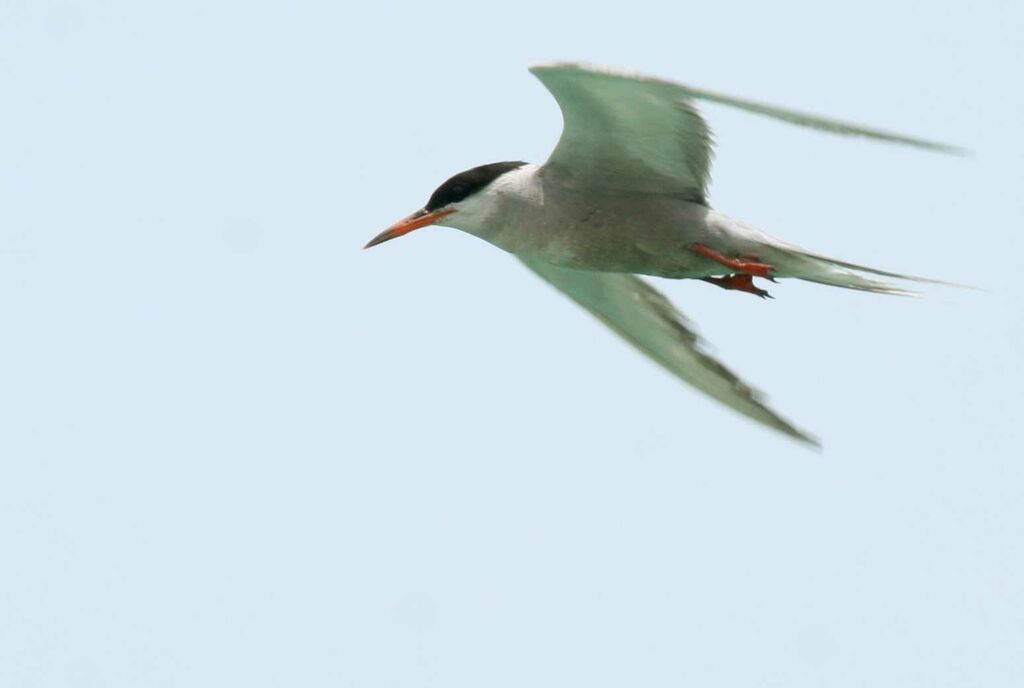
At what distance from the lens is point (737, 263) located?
7.72 m

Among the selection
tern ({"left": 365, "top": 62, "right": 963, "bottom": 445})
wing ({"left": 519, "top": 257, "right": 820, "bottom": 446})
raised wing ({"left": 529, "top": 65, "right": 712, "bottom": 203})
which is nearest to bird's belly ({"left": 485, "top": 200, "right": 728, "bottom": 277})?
tern ({"left": 365, "top": 62, "right": 963, "bottom": 445})

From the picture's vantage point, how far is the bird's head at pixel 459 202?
809cm

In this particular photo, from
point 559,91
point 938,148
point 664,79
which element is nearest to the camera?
point 938,148

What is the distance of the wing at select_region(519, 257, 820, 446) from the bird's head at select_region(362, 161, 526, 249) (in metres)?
0.76

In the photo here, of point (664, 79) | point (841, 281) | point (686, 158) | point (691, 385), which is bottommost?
point (691, 385)

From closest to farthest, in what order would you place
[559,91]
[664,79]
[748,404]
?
[664,79], [559,91], [748,404]

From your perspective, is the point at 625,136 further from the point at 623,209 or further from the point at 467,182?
the point at 467,182

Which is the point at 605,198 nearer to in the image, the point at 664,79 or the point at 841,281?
the point at 841,281

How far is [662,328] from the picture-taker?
9148 mm

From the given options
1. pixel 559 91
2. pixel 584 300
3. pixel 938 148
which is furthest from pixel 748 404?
pixel 938 148

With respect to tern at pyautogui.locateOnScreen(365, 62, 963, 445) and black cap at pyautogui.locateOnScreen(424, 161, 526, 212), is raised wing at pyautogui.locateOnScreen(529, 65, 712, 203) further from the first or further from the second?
black cap at pyautogui.locateOnScreen(424, 161, 526, 212)

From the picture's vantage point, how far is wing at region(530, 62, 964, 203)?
7133mm

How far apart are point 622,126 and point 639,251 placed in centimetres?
67

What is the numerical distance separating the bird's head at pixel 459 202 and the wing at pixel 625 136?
0.32 meters
